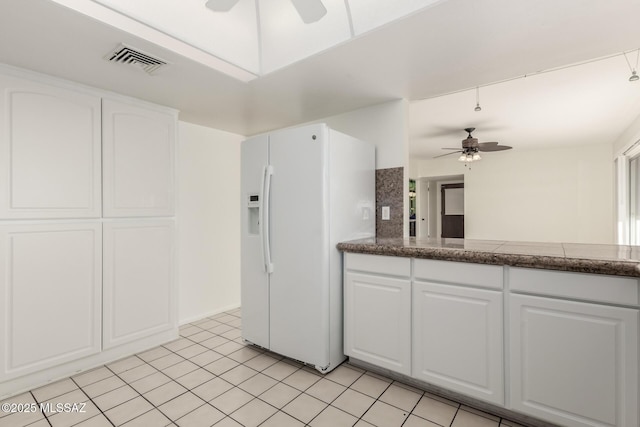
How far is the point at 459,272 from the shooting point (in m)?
1.74

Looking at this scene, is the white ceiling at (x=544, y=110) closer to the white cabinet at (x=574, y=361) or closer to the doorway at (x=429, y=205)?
the white cabinet at (x=574, y=361)

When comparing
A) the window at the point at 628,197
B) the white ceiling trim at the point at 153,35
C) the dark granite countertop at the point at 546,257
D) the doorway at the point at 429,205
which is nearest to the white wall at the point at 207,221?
the white ceiling trim at the point at 153,35

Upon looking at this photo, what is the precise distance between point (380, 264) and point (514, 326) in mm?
800

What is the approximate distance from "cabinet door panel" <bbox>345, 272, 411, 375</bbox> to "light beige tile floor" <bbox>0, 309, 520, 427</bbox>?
0.18 metres

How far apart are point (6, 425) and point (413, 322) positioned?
235 cm

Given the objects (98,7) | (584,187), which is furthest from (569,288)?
(584,187)

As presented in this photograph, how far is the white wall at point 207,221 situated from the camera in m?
3.25

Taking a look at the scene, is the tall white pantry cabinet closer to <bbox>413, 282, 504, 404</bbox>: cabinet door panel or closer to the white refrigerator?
the white refrigerator

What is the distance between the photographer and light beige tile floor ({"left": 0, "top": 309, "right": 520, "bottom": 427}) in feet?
5.53

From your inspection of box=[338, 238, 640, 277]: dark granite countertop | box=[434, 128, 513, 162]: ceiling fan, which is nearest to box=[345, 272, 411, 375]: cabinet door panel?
box=[338, 238, 640, 277]: dark granite countertop

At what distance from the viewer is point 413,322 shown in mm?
1903

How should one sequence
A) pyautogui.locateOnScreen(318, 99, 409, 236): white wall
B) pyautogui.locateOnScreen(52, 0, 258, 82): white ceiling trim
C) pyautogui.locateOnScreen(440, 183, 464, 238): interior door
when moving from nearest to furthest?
pyautogui.locateOnScreen(52, 0, 258, 82): white ceiling trim < pyautogui.locateOnScreen(318, 99, 409, 236): white wall < pyautogui.locateOnScreen(440, 183, 464, 238): interior door

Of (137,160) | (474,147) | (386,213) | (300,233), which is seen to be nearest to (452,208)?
(474,147)

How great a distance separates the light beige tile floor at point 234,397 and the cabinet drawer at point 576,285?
0.78 m
